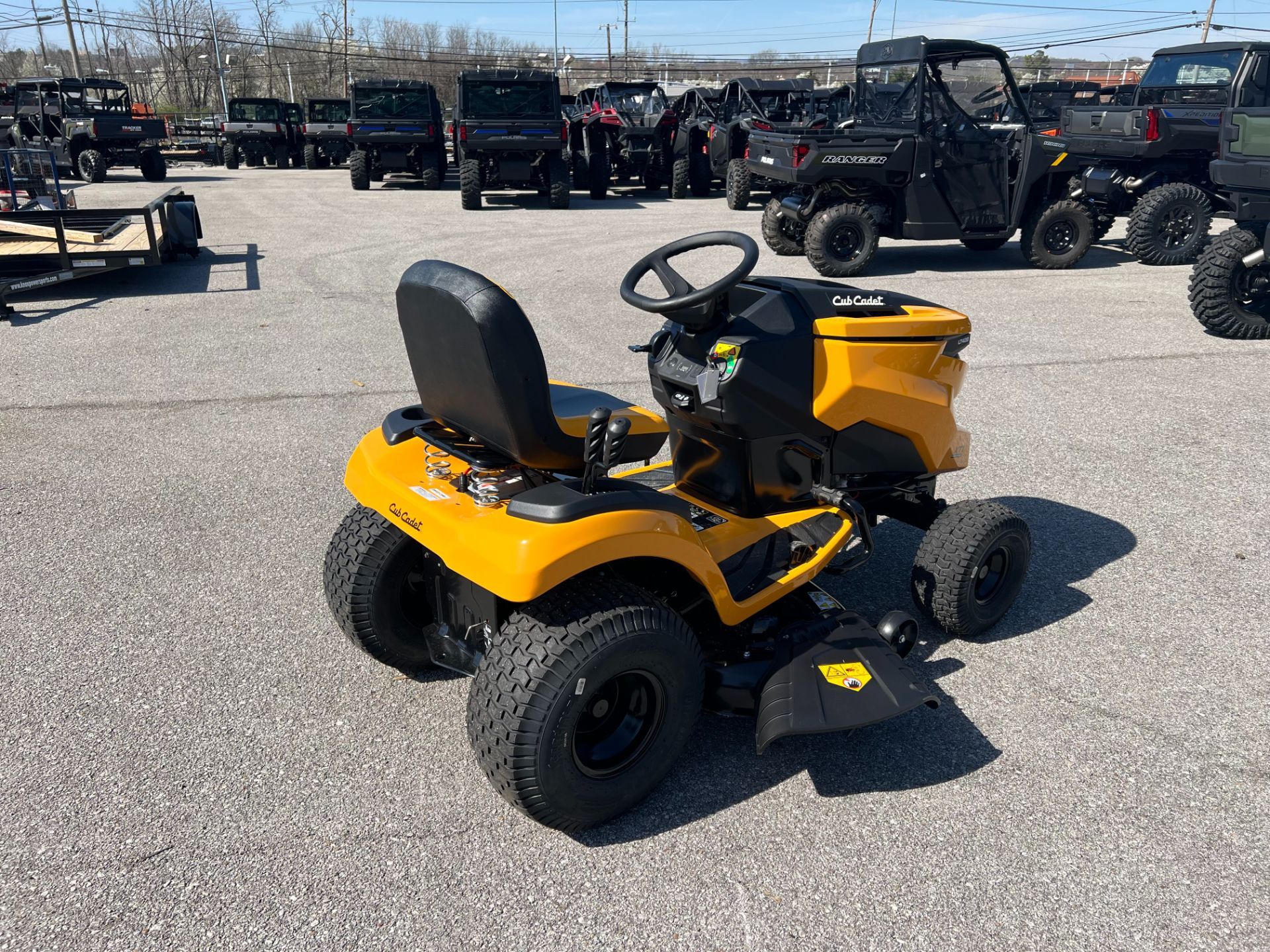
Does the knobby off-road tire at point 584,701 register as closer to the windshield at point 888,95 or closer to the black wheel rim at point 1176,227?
the windshield at point 888,95

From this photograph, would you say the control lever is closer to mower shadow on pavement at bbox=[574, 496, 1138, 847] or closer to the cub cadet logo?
mower shadow on pavement at bbox=[574, 496, 1138, 847]

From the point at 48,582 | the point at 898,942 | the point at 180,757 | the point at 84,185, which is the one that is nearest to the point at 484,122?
the point at 84,185

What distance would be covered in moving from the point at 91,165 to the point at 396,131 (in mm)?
7473

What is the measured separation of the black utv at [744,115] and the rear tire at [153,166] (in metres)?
12.6

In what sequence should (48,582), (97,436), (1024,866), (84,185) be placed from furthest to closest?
(84,185) → (97,436) → (48,582) → (1024,866)

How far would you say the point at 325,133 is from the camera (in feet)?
77.4

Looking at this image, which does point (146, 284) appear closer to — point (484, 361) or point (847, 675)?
point (484, 361)

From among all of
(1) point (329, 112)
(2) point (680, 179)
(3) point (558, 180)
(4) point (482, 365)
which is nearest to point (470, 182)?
(3) point (558, 180)

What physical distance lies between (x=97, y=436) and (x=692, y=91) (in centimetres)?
1377

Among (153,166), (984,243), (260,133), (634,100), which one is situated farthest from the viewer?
(260,133)

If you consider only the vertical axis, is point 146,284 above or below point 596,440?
below

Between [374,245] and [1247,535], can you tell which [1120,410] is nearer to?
[1247,535]

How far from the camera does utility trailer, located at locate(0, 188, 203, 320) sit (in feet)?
27.5

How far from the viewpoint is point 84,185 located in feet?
64.1
